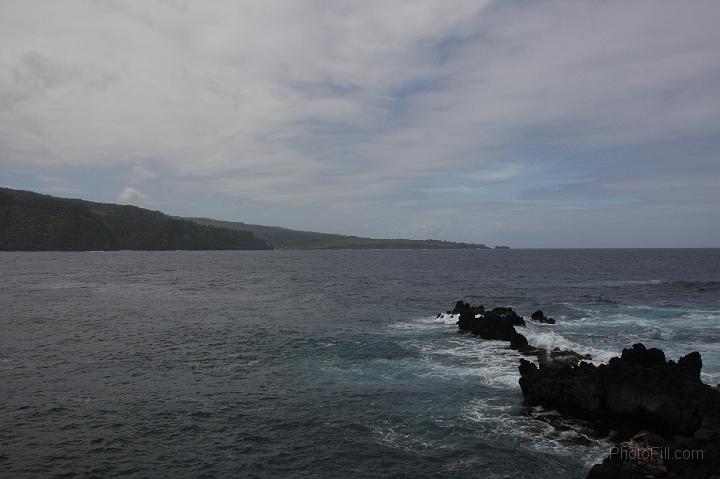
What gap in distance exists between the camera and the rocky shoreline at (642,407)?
2209 cm

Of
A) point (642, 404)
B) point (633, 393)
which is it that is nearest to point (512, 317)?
point (633, 393)

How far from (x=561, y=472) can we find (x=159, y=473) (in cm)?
2026

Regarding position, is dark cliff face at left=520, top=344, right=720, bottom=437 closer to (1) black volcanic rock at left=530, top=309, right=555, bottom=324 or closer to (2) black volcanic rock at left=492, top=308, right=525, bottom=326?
(2) black volcanic rock at left=492, top=308, right=525, bottom=326

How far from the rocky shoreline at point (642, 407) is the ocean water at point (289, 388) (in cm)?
204

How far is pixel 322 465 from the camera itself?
25.5 metres

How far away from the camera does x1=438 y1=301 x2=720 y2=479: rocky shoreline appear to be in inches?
870

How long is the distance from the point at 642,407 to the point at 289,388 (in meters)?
24.2

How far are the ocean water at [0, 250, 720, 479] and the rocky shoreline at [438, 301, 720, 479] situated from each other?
80.4 inches

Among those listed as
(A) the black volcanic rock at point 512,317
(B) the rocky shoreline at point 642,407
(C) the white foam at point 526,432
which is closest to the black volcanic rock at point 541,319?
(A) the black volcanic rock at point 512,317

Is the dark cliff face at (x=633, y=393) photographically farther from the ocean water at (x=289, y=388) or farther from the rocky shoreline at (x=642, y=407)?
the ocean water at (x=289, y=388)

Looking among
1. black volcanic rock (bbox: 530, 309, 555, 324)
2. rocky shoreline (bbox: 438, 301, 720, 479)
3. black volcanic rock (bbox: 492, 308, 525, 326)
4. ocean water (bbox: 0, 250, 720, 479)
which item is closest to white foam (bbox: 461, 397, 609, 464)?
ocean water (bbox: 0, 250, 720, 479)

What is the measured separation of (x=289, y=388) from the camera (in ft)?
123

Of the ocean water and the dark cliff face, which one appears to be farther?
the dark cliff face

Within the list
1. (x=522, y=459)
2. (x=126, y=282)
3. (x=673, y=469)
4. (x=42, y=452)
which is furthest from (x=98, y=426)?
(x=126, y=282)
